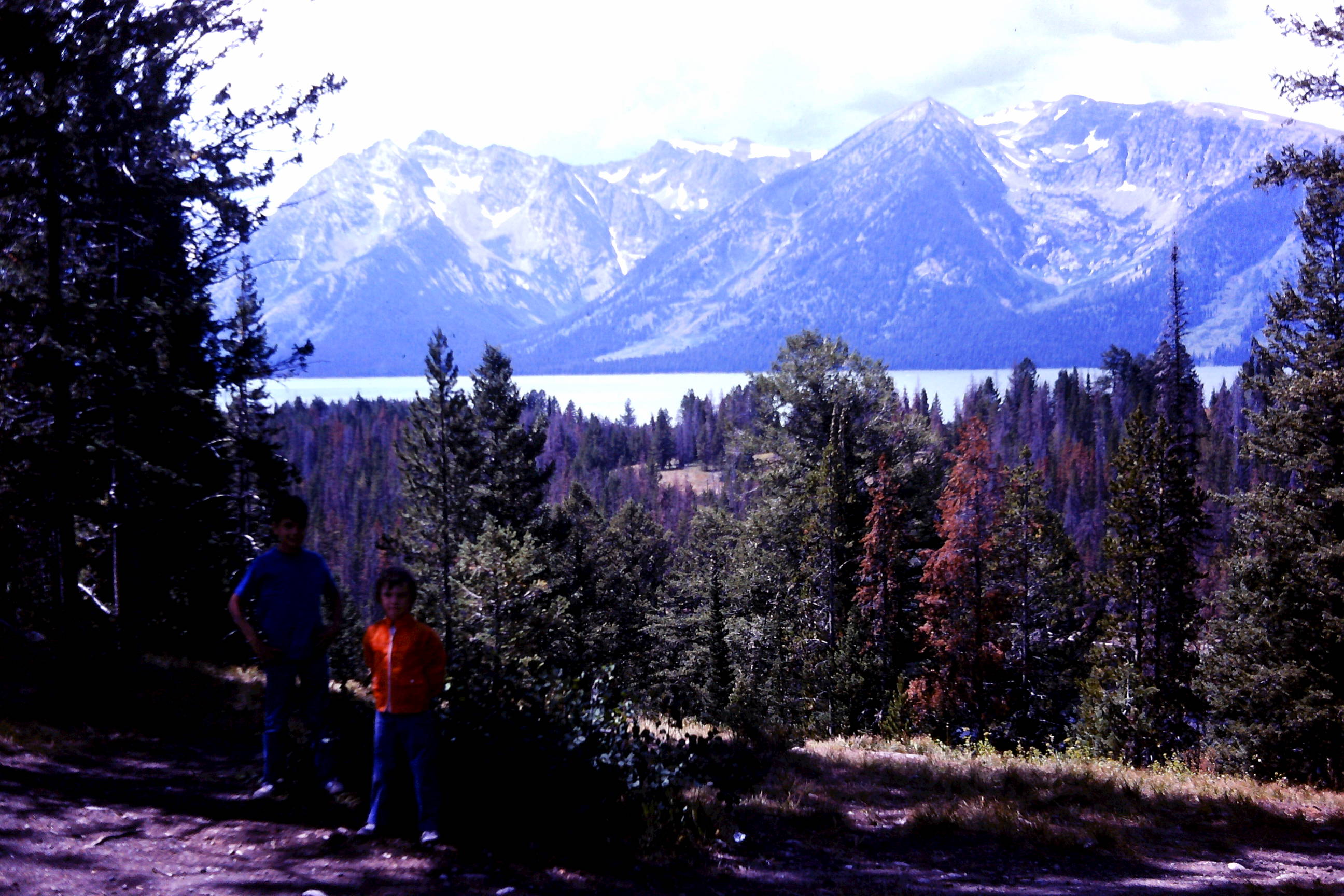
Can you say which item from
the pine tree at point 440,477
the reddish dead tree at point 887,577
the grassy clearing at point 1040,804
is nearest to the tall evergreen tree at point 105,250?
the grassy clearing at point 1040,804

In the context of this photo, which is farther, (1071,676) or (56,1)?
(1071,676)

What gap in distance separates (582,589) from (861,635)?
43.2 feet

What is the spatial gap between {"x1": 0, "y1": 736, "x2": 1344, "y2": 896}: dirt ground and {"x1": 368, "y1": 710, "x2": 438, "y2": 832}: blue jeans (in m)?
0.32

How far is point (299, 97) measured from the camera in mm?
14164

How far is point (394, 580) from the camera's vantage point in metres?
6.21

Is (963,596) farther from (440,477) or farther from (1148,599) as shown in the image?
(440,477)

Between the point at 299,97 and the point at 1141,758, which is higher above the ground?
the point at 299,97

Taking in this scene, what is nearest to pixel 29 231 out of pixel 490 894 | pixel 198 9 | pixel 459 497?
pixel 198 9

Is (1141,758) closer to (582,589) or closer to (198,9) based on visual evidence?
(582,589)

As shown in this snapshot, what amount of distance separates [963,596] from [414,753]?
954 inches

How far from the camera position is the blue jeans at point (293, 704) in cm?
671

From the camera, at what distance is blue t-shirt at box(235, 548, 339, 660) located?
6641 mm

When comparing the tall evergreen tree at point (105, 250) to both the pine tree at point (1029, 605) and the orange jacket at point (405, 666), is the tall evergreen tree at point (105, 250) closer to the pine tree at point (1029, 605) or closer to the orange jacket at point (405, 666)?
the orange jacket at point (405, 666)

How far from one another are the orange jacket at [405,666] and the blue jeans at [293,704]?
968 millimetres
